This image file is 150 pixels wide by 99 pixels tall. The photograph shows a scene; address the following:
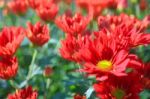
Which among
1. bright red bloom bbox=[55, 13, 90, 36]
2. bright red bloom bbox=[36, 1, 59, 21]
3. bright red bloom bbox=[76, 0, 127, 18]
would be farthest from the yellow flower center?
bright red bloom bbox=[76, 0, 127, 18]

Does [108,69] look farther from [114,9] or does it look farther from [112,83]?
[114,9]

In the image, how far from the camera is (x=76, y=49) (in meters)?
1.20

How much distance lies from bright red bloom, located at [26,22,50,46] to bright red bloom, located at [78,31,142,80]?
275 millimetres

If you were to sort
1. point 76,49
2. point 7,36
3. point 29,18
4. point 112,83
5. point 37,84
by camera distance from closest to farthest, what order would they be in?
point 112,83
point 76,49
point 7,36
point 37,84
point 29,18

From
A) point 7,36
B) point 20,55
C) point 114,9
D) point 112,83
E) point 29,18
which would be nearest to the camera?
point 112,83

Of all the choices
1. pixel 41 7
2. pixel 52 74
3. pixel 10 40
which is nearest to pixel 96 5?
pixel 41 7

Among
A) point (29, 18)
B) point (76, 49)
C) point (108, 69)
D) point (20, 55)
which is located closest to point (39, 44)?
point (76, 49)

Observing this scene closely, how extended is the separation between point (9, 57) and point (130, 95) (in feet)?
1.21

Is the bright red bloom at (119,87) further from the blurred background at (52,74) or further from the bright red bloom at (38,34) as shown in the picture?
the bright red bloom at (38,34)

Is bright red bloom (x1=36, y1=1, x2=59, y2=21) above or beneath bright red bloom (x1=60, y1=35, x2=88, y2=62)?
above

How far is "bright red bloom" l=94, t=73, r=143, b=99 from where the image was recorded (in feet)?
3.48

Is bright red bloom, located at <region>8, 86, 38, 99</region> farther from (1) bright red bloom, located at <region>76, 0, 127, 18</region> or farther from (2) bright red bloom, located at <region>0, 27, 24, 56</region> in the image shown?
(1) bright red bloom, located at <region>76, 0, 127, 18</region>

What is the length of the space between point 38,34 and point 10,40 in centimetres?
11

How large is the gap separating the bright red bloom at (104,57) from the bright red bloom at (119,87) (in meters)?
0.03
